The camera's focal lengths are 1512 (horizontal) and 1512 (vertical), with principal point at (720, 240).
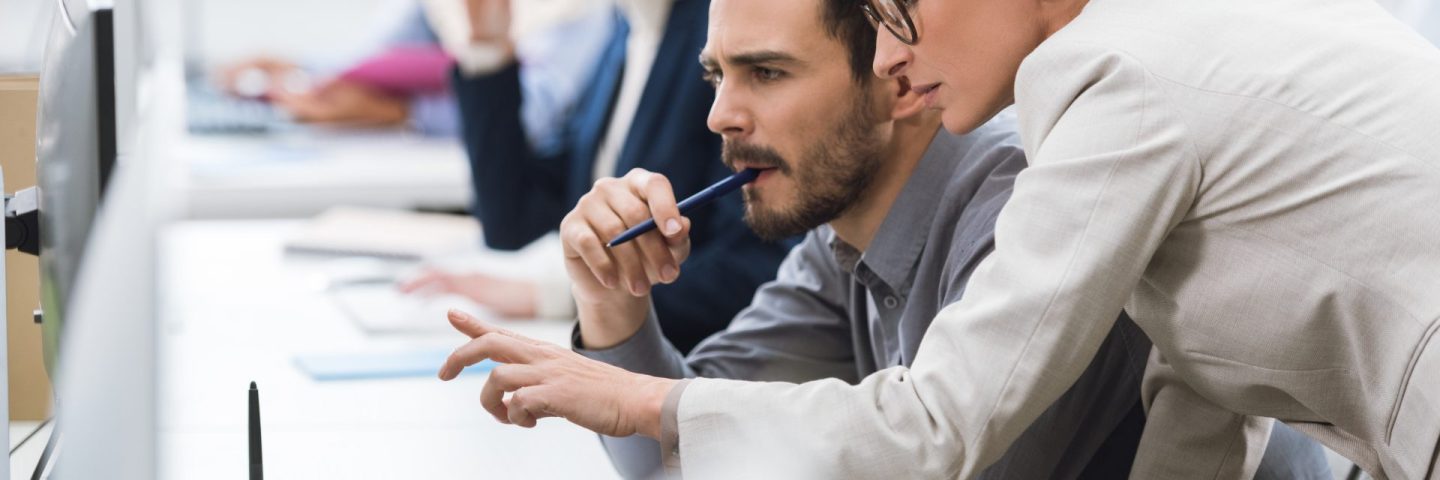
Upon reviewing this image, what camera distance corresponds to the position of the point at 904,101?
1316 millimetres

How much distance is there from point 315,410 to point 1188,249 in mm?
921

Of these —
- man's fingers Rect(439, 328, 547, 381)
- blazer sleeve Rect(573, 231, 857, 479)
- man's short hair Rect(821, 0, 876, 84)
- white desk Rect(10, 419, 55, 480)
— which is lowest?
blazer sleeve Rect(573, 231, 857, 479)

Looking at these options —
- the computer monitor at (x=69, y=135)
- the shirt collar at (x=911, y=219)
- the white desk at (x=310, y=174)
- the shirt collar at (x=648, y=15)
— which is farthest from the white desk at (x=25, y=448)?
the white desk at (x=310, y=174)

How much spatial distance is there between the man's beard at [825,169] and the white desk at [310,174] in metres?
1.37

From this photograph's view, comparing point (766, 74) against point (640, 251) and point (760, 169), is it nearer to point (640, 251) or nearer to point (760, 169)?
point (760, 169)

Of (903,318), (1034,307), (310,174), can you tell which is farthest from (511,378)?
(310,174)

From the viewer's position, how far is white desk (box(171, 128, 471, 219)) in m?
2.69

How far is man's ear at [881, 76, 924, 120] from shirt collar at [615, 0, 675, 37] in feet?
1.99

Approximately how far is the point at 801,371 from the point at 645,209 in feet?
0.93

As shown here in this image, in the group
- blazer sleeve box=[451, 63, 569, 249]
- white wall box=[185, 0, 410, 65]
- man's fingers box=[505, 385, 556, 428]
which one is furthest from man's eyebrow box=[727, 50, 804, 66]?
white wall box=[185, 0, 410, 65]

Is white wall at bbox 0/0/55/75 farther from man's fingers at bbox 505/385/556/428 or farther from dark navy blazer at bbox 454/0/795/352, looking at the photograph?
dark navy blazer at bbox 454/0/795/352

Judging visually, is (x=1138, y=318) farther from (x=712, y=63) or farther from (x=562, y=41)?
(x=562, y=41)

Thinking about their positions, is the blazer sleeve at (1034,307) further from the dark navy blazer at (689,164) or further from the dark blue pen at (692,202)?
the dark navy blazer at (689,164)

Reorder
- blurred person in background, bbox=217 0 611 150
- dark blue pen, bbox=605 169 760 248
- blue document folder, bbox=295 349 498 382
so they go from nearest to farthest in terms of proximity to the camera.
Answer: dark blue pen, bbox=605 169 760 248
blue document folder, bbox=295 349 498 382
blurred person in background, bbox=217 0 611 150
